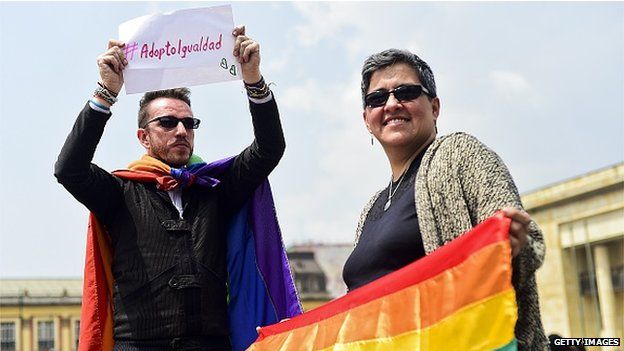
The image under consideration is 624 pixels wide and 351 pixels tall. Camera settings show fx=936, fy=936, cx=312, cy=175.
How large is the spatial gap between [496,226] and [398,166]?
968mm

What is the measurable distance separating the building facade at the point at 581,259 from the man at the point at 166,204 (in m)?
38.4

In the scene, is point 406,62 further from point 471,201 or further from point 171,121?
point 171,121

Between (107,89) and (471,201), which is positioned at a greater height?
(107,89)

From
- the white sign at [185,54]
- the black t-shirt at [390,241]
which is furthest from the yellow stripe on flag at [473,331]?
the white sign at [185,54]

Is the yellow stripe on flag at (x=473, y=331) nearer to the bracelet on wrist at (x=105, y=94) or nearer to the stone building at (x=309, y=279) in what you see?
the bracelet on wrist at (x=105, y=94)

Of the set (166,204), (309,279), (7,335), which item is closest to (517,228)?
(166,204)

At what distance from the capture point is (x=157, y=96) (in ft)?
15.7

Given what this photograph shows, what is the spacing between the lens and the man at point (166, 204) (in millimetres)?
4305

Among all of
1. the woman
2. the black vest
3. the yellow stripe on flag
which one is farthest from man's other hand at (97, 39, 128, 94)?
the yellow stripe on flag

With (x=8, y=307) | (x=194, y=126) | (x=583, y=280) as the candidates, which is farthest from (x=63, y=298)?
(x=194, y=126)

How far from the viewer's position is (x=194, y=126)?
4.77m

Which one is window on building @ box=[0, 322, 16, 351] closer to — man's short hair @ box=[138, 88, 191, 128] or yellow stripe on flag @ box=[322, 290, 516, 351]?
man's short hair @ box=[138, 88, 191, 128]
